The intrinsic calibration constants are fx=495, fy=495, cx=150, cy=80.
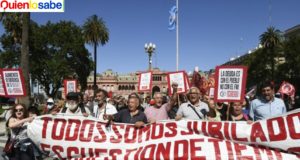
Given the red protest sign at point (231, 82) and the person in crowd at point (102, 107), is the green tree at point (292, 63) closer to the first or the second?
the person in crowd at point (102, 107)

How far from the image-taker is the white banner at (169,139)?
6828 mm

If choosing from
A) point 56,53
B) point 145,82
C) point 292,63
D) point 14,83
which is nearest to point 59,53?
point 56,53

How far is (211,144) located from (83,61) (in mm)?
62720

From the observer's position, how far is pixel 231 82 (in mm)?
8398

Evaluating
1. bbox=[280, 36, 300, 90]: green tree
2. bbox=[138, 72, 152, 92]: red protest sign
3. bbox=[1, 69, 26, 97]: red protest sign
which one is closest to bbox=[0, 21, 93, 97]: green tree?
bbox=[280, 36, 300, 90]: green tree

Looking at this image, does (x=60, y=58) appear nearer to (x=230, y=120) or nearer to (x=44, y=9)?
(x=44, y=9)

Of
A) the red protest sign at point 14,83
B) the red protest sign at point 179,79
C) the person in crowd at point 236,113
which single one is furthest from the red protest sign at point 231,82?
the red protest sign at point 179,79

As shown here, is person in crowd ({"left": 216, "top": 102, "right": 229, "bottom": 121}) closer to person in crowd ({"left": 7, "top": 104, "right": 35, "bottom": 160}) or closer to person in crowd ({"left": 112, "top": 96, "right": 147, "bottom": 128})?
person in crowd ({"left": 112, "top": 96, "right": 147, "bottom": 128})

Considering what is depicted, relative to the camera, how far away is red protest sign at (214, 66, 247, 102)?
837cm

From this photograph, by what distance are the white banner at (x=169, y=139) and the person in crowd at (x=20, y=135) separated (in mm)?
212

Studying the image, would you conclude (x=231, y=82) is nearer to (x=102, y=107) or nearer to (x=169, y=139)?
(x=169, y=139)

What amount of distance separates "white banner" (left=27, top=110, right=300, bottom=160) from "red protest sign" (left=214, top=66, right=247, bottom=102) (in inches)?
51.6

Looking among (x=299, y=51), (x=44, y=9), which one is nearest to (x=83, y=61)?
(x=299, y=51)

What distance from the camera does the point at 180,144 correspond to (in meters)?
7.16
